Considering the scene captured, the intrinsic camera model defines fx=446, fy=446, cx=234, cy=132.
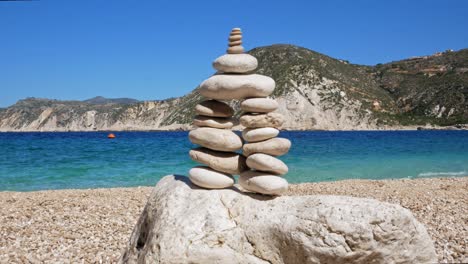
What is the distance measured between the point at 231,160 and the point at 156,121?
109567mm

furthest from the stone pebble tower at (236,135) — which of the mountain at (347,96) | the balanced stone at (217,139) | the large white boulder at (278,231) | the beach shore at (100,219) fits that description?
the mountain at (347,96)

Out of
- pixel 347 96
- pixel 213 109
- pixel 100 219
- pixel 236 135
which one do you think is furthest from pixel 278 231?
pixel 347 96

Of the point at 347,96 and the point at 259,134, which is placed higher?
the point at 347,96

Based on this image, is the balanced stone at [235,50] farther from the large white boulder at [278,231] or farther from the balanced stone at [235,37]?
the large white boulder at [278,231]

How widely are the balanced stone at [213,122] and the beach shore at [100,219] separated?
3.04 metres

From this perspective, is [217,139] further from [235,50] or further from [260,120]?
[235,50]

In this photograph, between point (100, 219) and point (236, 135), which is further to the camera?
point (100, 219)

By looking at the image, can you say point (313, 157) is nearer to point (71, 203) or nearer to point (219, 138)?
point (71, 203)

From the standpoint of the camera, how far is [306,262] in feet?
19.1

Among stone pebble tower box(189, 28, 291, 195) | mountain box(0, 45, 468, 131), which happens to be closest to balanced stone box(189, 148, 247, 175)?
stone pebble tower box(189, 28, 291, 195)

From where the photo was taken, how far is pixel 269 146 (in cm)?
662

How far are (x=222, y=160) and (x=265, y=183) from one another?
0.78 meters

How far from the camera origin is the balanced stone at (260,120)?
262 inches

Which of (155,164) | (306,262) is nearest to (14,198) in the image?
(306,262)
